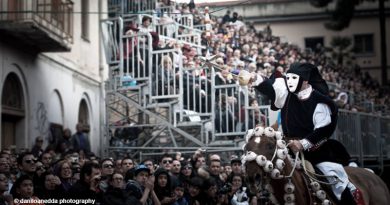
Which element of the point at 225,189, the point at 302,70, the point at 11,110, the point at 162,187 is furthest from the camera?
the point at 11,110

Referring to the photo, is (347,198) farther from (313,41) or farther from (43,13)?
(313,41)

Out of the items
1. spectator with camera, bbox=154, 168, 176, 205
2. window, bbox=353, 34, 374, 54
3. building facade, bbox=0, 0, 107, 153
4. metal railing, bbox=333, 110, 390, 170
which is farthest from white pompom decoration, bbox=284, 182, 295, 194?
window, bbox=353, 34, 374, 54

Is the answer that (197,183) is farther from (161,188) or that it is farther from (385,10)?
(385,10)

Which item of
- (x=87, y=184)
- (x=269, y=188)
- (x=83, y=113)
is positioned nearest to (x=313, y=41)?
(x=83, y=113)

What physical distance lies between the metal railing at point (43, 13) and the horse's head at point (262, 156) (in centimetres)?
911

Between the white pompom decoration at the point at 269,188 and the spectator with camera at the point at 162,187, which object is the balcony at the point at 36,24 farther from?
the white pompom decoration at the point at 269,188

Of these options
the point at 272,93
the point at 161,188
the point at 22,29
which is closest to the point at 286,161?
the point at 272,93

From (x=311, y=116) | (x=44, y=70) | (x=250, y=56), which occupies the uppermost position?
(x=250, y=56)

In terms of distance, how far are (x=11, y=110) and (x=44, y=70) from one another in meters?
2.22

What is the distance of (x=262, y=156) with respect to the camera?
6.81 m

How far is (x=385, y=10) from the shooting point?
133ft

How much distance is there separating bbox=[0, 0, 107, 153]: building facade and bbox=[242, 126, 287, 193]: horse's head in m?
8.33

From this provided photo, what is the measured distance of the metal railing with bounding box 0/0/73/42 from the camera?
596 inches

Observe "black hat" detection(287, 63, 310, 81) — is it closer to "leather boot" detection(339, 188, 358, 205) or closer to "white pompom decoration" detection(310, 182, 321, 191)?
"white pompom decoration" detection(310, 182, 321, 191)
